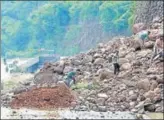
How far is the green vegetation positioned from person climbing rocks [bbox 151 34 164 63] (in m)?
22.7

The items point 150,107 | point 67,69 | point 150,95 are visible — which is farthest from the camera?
point 67,69

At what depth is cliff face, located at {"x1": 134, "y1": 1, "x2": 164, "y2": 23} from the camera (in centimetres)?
2055

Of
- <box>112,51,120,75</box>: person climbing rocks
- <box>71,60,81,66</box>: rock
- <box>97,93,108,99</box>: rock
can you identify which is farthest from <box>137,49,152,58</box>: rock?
<box>97,93,108,99</box>: rock

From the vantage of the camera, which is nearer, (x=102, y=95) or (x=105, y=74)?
(x=102, y=95)

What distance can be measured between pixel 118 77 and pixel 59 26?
31.2 m

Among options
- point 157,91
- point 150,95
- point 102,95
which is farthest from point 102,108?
point 157,91

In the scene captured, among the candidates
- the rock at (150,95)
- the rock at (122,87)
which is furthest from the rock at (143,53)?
the rock at (150,95)

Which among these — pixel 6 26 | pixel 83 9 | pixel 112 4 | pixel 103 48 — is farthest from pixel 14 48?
pixel 103 48

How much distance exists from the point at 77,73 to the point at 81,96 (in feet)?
7.01

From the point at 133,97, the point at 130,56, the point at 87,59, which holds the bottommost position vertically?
the point at 133,97

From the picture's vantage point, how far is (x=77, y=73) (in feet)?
49.5

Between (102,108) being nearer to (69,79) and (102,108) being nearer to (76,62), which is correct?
Result: (69,79)

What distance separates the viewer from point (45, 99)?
12742mm

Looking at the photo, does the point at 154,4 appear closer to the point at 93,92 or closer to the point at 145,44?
the point at 145,44
